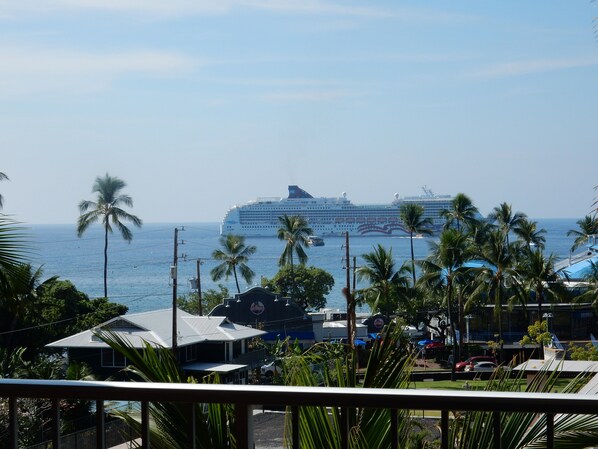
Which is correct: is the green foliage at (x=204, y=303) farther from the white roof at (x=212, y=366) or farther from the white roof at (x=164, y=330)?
the white roof at (x=212, y=366)

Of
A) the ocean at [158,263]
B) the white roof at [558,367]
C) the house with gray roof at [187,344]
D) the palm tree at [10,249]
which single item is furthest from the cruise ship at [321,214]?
the palm tree at [10,249]

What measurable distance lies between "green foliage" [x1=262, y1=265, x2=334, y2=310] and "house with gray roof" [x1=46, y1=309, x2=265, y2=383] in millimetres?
26162

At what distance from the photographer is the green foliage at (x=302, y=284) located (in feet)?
192

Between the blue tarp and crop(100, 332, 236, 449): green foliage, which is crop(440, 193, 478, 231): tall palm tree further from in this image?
crop(100, 332, 236, 449): green foliage

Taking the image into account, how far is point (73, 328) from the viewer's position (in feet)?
106

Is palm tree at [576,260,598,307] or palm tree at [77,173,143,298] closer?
palm tree at [576,260,598,307]

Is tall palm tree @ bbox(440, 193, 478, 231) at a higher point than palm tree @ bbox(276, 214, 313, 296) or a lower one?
higher

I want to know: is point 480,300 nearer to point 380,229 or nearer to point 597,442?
point 597,442

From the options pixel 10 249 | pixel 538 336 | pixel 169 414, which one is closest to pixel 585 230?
pixel 538 336

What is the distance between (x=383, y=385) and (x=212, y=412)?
72 cm

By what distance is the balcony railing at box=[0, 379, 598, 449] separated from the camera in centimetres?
220

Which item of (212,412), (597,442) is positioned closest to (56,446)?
(212,412)

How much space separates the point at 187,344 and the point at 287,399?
2571 centimetres

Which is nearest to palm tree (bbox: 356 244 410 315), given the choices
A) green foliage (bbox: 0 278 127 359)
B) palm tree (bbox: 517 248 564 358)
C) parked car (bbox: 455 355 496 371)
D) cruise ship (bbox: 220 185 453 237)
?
parked car (bbox: 455 355 496 371)
